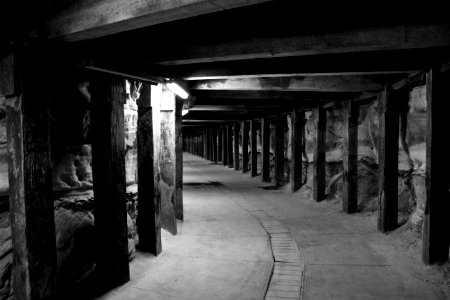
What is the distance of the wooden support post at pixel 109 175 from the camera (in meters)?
4.09

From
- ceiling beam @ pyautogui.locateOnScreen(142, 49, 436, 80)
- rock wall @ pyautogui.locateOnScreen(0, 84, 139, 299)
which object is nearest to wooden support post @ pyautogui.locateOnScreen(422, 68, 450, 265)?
ceiling beam @ pyautogui.locateOnScreen(142, 49, 436, 80)

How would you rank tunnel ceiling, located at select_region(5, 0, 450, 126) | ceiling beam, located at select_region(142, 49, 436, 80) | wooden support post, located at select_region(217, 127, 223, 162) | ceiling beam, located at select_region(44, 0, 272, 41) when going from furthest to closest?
wooden support post, located at select_region(217, 127, 223, 162)
ceiling beam, located at select_region(142, 49, 436, 80)
tunnel ceiling, located at select_region(5, 0, 450, 126)
ceiling beam, located at select_region(44, 0, 272, 41)

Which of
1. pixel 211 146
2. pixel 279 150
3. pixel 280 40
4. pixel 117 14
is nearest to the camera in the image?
pixel 117 14

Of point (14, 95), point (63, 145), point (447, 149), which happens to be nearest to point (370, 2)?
point (447, 149)

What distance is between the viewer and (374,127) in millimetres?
8359

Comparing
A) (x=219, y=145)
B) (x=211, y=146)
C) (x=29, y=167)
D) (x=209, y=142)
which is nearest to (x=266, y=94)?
(x=29, y=167)

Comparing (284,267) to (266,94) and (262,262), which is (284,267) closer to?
(262,262)

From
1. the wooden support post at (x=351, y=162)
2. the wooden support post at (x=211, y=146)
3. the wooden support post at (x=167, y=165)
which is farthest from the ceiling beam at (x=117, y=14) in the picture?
the wooden support post at (x=211, y=146)

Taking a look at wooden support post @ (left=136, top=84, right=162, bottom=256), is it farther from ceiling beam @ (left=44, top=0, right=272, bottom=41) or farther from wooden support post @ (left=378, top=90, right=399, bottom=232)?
wooden support post @ (left=378, top=90, right=399, bottom=232)

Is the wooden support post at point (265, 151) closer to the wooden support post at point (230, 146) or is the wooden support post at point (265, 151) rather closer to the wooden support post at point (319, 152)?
the wooden support post at point (319, 152)

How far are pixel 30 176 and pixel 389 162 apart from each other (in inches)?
228

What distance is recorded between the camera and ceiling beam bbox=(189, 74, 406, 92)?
246 inches

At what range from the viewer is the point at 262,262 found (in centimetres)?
502

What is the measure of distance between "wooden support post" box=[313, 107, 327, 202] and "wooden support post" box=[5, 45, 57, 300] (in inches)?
300
